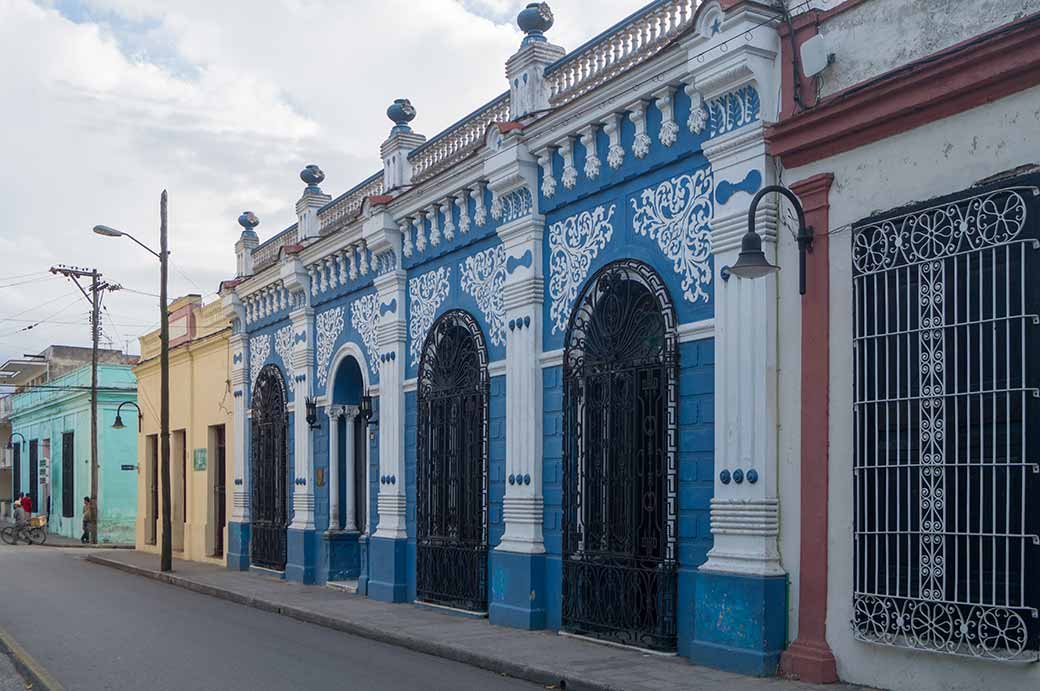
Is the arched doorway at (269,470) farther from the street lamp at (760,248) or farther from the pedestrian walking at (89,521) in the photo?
the pedestrian walking at (89,521)

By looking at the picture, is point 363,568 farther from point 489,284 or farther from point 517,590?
point 489,284

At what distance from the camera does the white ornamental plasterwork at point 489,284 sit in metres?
13.4

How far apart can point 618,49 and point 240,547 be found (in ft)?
43.4

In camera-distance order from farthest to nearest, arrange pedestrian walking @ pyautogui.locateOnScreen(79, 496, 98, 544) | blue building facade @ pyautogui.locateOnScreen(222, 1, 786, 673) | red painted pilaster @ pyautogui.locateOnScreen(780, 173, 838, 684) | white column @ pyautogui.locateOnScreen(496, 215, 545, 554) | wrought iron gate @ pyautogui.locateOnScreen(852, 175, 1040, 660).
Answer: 1. pedestrian walking @ pyautogui.locateOnScreen(79, 496, 98, 544)
2. white column @ pyautogui.locateOnScreen(496, 215, 545, 554)
3. blue building facade @ pyautogui.locateOnScreen(222, 1, 786, 673)
4. red painted pilaster @ pyautogui.locateOnScreen(780, 173, 838, 684)
5. wrought iron gate @ pyautogui.locateOnScreen(852, 175, 1040, 660)

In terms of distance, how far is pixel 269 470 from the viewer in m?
20.6

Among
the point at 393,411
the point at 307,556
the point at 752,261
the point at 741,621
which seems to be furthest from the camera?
the point at 307,556

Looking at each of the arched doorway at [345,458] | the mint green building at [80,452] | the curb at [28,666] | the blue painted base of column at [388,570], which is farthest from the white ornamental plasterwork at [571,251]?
the mint green building at [80,452]

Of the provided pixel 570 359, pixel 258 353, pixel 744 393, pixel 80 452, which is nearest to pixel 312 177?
pixel 258 353

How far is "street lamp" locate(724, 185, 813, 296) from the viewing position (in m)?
8.23

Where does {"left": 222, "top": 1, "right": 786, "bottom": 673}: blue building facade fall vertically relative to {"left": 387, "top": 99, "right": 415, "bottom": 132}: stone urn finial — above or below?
below

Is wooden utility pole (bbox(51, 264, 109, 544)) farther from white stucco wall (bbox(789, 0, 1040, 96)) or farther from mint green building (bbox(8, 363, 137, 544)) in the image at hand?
white stucco wall (bbox(789, 0, 1040, 96))

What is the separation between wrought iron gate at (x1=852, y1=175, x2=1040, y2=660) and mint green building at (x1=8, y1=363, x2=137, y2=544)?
28.1 meters

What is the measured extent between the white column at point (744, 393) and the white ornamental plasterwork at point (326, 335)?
9.32 metres

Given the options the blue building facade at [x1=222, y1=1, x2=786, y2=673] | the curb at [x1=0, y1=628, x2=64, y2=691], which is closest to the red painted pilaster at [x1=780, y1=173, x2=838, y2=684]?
the blue building facade at [x1=222, y1=1, x2=786, y2=673]
